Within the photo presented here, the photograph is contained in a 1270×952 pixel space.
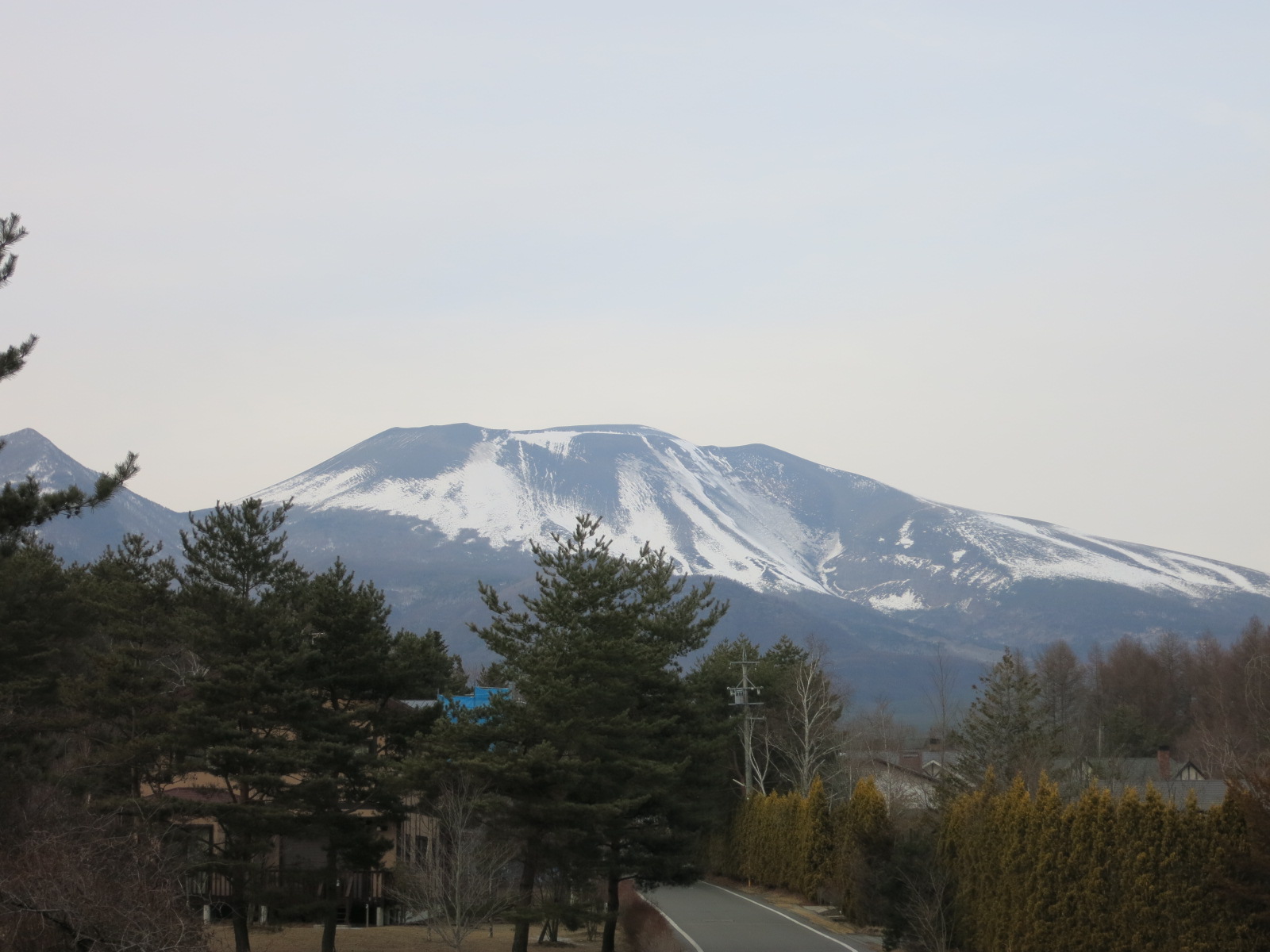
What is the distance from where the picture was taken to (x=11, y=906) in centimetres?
1459

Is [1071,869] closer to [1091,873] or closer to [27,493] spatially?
[1091,873]

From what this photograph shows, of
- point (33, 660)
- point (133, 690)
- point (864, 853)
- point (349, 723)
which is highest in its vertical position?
point (33, 660)

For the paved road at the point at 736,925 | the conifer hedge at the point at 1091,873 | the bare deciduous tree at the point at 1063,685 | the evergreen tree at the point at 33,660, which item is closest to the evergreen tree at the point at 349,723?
the evergreen tree at the point at 33,660

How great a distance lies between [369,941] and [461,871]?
273 inches

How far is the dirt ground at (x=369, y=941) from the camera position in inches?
1206

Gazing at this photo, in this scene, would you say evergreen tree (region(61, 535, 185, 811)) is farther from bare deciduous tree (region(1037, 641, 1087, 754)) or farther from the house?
bare deciduous tree (region(1037, 641, 1087, 754))

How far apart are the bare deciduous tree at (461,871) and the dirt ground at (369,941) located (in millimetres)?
2282

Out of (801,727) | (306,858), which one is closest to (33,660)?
(306,858)

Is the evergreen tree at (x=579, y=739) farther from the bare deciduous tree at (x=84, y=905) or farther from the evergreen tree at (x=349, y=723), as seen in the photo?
the bare deciduous tree at (x=84, y=905)

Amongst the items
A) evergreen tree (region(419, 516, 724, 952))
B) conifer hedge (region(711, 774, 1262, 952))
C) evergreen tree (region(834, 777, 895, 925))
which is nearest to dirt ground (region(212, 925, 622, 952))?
evergreen tree (region(419, 516, 724, 952))

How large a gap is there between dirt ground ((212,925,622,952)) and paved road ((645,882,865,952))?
8.15 ft

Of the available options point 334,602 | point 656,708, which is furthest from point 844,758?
point 334,602

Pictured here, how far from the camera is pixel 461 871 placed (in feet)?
88.8

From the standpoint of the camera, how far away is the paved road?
94.9 feet
